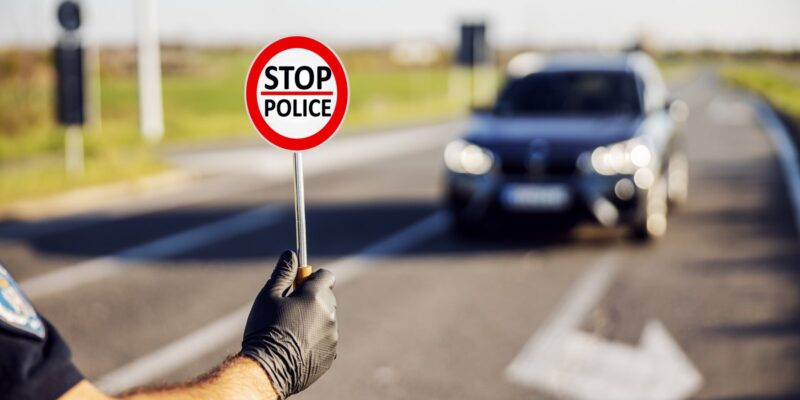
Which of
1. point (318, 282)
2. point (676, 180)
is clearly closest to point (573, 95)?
point (676, 180)

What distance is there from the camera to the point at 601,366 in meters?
5.87

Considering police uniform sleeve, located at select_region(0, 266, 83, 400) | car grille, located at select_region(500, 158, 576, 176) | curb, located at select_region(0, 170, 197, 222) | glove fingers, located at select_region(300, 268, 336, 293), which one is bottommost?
curb, located at select_region(0, 170, 197, 222)

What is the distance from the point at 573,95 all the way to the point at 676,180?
196 centimetres

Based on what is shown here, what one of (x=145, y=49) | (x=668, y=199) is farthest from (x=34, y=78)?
(x=668, y=199)

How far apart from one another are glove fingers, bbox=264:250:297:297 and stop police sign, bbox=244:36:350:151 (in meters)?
0.26

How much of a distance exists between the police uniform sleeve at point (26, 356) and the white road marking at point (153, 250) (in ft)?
20.9

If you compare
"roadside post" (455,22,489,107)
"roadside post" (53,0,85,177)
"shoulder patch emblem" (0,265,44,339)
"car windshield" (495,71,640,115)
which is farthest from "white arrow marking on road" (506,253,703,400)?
"roadside post" (455,22,489,107)

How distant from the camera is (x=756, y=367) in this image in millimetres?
5828

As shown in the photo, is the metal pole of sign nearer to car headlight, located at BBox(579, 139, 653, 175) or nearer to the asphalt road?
the asphalt road

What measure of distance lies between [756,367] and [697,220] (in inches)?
224

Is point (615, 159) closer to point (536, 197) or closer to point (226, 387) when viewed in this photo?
point (536, 197)

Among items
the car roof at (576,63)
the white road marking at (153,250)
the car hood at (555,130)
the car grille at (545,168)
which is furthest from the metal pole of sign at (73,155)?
the car grille at (545,168)

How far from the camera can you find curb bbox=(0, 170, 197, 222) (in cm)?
1202

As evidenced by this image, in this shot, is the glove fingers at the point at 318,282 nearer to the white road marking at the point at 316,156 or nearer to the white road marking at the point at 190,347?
the white road marking at the point at 190,347
